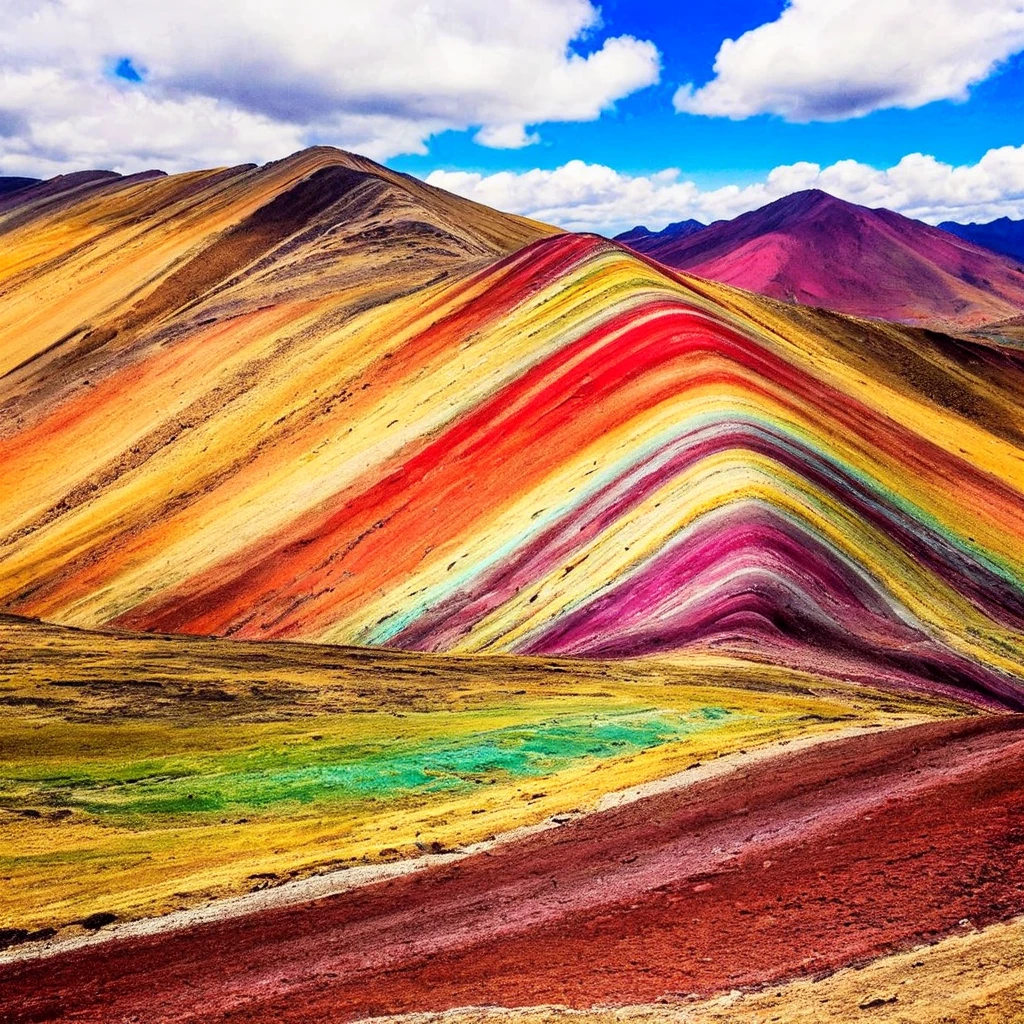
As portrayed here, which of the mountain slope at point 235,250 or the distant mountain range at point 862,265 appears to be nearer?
the mountain slope at point 235,250

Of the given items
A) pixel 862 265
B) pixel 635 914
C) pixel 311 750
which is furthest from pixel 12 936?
pixel 862 265

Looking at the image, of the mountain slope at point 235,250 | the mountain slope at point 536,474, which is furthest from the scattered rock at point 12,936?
the mountain slope at point 235,250

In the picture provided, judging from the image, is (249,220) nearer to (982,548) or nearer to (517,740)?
(982,548)

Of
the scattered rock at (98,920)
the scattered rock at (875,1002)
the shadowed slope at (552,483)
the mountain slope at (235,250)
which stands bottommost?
the scattered rock at (98,920)

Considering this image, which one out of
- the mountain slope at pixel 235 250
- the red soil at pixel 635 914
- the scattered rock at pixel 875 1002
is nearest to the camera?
the scattered rock at pixel 875 1002

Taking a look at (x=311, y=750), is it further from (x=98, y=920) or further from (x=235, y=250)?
(x=235, y=250)

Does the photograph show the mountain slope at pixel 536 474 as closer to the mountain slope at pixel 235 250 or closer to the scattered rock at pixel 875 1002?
the mountain slope at pixel 235 250
